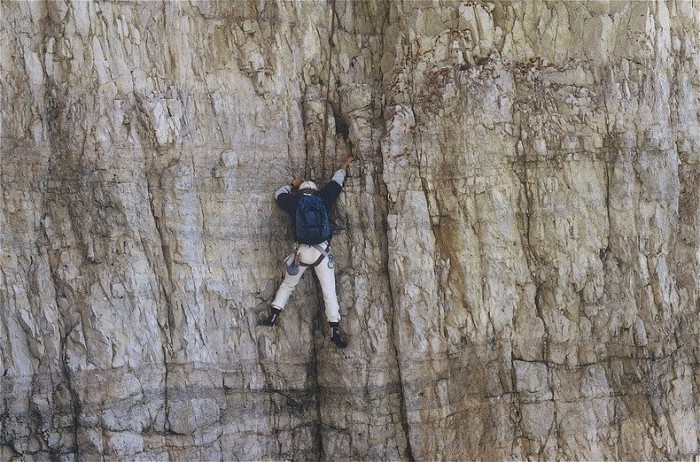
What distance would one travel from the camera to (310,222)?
8094 mm

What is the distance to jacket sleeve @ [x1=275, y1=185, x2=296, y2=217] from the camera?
8.25 m

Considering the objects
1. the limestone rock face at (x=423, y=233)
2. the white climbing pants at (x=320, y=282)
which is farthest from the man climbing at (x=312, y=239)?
the limestone rock face at (x=423, y=233)

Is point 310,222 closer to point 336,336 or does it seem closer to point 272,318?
point 272,318

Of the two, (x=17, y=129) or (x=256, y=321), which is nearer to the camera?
(x=17, y=129)

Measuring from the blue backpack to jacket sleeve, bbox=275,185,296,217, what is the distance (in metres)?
0.12

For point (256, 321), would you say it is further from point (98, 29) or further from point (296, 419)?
point (98, 29)

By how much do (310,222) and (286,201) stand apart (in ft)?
1.31

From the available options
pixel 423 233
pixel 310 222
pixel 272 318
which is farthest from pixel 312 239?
pixel 423 233

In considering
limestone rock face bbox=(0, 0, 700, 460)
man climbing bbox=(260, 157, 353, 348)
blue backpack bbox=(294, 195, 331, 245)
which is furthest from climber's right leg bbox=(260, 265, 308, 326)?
blue backpack bbox=(294, 195, 331, 245)

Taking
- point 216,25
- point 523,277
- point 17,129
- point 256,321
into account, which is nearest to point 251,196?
point 256,321

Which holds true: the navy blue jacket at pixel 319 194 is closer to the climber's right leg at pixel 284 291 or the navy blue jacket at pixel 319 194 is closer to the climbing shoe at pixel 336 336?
the climber's right leg at pixel 284 291

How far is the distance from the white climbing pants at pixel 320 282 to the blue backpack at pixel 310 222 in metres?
0.12

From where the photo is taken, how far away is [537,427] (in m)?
8.47

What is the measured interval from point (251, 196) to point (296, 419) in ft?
8.73
